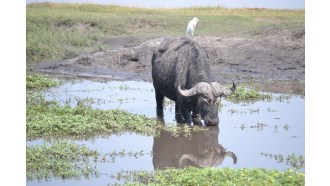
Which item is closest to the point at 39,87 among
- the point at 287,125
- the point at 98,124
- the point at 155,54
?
the point at 155,54

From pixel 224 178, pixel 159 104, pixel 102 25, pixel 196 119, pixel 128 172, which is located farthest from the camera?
pixel 102 25

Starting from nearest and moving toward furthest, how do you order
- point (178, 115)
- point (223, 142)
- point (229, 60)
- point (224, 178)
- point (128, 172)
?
point (224, 178) < point (128, 172) < point (223, 142) < point (178, 115) < point (229, 60)

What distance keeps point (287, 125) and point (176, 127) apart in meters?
1.65

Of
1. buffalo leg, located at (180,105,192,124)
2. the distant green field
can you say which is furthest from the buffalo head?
the distant green field

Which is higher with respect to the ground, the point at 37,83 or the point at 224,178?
the point at 37,83

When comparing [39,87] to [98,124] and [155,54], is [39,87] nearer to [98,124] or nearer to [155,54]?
[155,54]

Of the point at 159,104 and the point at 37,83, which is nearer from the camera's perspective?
the point at 159,104

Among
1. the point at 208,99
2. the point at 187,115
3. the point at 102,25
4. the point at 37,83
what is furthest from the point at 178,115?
the point at 102,25

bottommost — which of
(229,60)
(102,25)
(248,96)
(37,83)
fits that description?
(248,96)

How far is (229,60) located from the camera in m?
17.6

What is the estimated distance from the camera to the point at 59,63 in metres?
18.4

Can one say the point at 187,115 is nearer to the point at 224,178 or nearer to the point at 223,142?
the point at 223,142

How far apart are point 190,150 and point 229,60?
28.6ft

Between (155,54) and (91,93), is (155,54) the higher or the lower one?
the higher one
